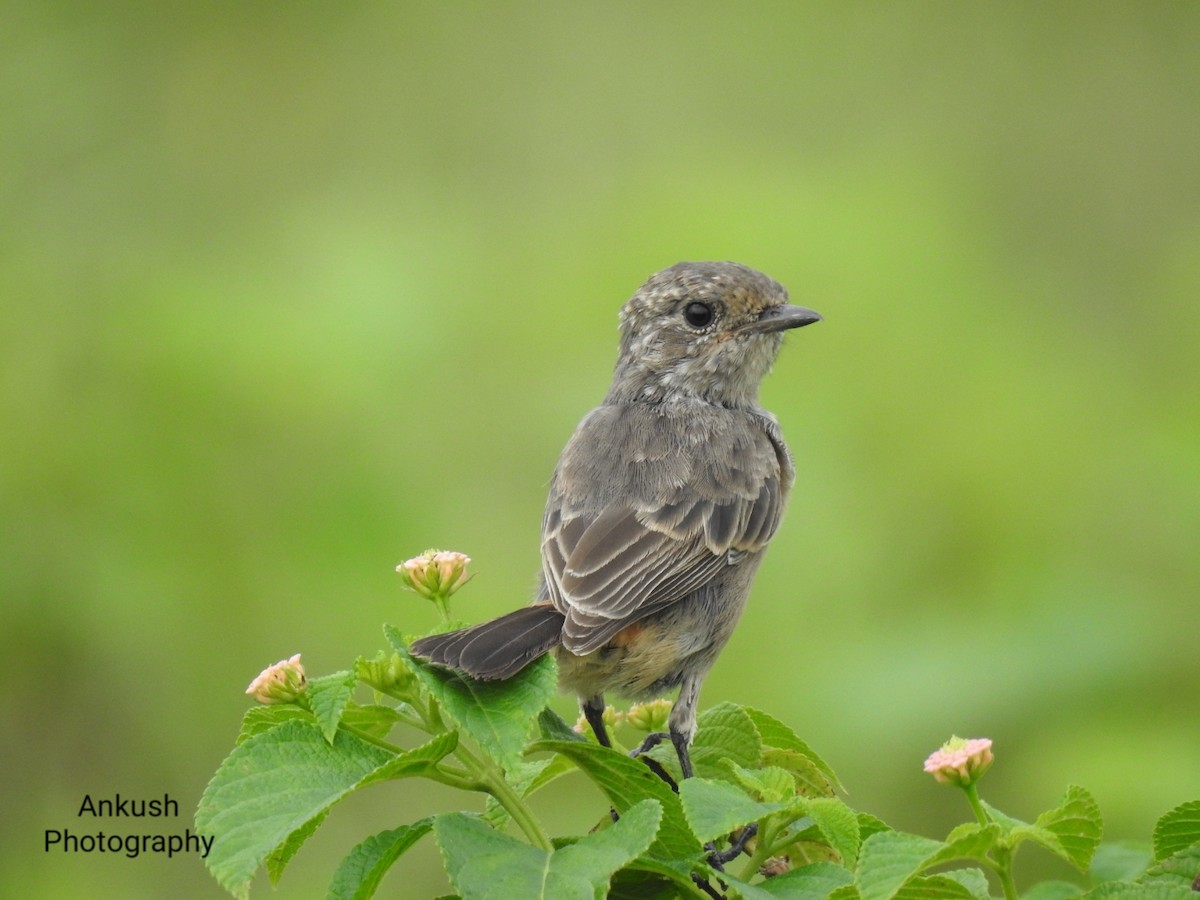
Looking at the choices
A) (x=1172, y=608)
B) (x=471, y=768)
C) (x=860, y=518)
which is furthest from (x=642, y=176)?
(x=471, y=768)

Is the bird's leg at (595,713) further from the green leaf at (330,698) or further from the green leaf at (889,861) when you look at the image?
the green leaf at (889,861)

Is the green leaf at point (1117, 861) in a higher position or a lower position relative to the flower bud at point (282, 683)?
lower

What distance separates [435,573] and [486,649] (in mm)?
249

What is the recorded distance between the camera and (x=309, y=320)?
5531mm

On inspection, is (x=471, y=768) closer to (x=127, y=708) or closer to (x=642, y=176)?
(x=127, y=708)

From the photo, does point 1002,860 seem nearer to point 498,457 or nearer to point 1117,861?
point 1117,861

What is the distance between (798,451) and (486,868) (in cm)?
356

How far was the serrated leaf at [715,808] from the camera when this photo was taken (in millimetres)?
2143

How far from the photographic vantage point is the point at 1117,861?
9.93 feet

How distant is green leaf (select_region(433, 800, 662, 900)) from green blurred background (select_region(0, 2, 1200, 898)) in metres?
2.75

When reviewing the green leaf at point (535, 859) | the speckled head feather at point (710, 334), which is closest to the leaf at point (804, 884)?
the green leaf at point (535, 859)

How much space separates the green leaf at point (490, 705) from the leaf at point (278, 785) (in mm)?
81

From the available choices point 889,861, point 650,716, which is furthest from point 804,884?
point 650,716

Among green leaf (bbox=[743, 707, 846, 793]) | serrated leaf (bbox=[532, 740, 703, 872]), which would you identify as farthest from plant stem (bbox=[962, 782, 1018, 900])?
green leaf (bbox=[743, 707, 846, 793])
